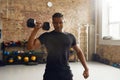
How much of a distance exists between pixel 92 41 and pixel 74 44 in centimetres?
569

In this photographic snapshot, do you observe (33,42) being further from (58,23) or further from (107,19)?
(107,19)

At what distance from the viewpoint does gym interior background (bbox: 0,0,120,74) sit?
23.0ft

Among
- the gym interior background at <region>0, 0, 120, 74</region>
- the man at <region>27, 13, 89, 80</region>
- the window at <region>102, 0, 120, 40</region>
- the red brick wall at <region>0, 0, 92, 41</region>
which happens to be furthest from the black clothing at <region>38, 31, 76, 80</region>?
the red brick wall at <region>0, 0, 92, 41</region>

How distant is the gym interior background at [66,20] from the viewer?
7020mm

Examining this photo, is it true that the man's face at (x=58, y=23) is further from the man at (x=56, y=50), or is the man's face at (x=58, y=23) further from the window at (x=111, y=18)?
the window at (x=111, y=18)

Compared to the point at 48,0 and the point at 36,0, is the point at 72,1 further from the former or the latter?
the point at 36,0

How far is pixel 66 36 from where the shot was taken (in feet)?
6.84

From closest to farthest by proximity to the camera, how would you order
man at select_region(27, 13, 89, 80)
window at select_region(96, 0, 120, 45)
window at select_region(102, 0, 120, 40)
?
man at select_region(27, 13, 89, 80) < window at select_region(102, 0, 120, 40) < window at select_region(96, 0, 120, 45)

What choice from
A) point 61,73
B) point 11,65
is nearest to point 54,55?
point 61,73

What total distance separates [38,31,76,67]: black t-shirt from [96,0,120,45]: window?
5184 millimetres

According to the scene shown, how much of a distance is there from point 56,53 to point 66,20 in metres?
5.77

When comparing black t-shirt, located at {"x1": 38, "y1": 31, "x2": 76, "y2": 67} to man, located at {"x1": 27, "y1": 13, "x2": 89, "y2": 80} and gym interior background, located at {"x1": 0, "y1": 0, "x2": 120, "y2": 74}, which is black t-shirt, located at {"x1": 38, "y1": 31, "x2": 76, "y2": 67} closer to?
man, located at {"x1": 27, "y1": 13, "x2": 89, "y2": 80}

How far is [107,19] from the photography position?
7422 mm

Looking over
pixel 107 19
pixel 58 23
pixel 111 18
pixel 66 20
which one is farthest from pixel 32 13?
pixel 58 23
